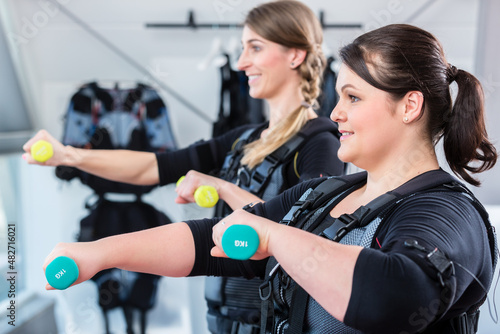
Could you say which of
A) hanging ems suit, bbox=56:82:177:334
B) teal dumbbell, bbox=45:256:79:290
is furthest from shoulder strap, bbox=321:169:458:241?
hanging ems suit, bbox=56:82:177:334

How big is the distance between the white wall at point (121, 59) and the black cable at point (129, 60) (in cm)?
2

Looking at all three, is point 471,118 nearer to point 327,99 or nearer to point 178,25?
point 327,99

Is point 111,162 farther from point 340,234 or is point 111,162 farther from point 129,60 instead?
point 129,60

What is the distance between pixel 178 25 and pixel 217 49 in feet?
0.86

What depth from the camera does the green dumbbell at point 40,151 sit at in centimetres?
148

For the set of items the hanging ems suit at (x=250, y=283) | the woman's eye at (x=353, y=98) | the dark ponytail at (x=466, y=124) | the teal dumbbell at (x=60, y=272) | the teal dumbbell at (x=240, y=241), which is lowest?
the hanging ems suit at (x=250, y=283)

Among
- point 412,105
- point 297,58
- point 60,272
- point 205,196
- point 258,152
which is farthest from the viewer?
point 297,58

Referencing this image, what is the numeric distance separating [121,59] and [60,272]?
7.30 feet

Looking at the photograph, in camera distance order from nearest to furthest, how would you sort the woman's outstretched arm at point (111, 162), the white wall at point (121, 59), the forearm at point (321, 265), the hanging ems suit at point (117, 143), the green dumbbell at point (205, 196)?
1. the forearm at point (321, 265)
2. the green dumbbell at point (205, 196)
3. the woman's outstretched arm at point (111, 162)
4. the hanging ems suit at point (117, 143)
5. the white wall at point (121, 59)

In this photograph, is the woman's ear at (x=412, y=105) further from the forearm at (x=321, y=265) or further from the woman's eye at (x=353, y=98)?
the forearm at (x=321, y=265)

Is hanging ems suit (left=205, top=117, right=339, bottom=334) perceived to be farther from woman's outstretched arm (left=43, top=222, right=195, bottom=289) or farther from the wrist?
the wrist

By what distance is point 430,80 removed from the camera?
1.04 metres

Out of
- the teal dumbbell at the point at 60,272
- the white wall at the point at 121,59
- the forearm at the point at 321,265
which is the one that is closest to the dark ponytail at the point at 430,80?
the forearm at the point at 321,265

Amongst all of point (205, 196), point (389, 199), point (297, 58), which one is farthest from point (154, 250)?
point (297, 58)
